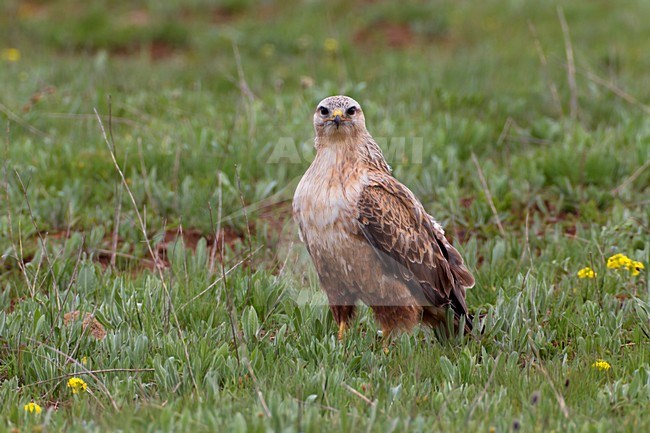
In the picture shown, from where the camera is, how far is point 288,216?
23.1 ft

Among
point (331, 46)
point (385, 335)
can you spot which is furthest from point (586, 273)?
point (331, 46)

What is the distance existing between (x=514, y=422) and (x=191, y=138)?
4.86 m

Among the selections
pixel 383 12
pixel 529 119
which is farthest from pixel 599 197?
pixel 383 12

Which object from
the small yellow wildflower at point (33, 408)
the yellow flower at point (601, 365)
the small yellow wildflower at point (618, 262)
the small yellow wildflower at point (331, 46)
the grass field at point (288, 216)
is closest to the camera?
the small yellow wildflower at point (33, 408)

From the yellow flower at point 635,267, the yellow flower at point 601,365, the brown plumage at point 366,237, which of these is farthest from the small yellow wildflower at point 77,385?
the yellow flower at point 635,267

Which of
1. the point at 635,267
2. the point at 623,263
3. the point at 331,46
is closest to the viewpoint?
the point at 623,263

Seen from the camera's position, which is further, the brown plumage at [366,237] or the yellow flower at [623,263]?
the yellow flower at [623,263]

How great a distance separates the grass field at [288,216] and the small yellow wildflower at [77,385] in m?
0.01

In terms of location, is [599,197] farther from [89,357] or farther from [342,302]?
[89,357]

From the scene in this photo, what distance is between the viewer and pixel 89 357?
487cm

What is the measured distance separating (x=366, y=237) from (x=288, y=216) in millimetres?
2050

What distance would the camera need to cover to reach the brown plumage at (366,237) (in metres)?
5.05

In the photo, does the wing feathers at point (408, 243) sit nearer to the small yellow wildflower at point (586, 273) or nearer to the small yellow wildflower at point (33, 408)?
the small yellow wildflower at point (586, 273)

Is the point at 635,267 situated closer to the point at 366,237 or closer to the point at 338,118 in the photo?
the point at 366,237
